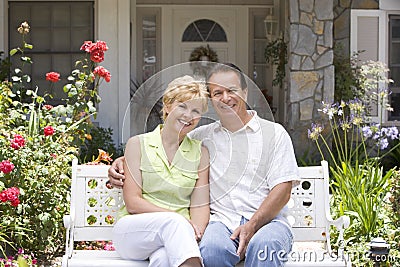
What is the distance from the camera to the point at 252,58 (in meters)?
10.3

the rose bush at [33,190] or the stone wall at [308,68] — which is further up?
the stone wall at [308,68]

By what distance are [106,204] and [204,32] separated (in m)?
6.68

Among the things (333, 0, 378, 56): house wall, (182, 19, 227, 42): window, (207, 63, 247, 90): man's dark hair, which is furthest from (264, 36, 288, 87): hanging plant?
(207, 63, 247, 90): man's dark hair

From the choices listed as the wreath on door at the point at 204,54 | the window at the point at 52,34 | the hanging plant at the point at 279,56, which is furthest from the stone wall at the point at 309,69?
the window at the point at 52,34

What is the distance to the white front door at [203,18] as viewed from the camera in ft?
33.6

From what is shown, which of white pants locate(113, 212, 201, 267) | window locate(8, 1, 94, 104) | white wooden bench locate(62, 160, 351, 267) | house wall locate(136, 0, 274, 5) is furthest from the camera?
house wall locate(136, 0, 274, 5)

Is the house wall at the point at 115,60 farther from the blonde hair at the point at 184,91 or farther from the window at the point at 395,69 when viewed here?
the blonde hair at the point at 184,91

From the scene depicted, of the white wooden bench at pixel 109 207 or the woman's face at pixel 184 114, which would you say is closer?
the woman's face at pixel 184 114

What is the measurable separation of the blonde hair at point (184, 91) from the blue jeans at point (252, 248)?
61 centimetres

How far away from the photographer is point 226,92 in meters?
3.50

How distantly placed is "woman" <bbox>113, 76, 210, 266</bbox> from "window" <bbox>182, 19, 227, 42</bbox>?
6.87 meters

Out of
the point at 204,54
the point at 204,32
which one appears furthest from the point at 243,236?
the point at 204,32

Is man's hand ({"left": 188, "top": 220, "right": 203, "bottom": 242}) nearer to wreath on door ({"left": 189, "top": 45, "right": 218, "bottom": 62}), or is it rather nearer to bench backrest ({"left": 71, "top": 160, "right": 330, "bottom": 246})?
bench backrest ({"left": 71, "top": 160, "right": 330, "bottom": 246})

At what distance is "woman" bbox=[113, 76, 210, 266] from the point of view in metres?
3.40
